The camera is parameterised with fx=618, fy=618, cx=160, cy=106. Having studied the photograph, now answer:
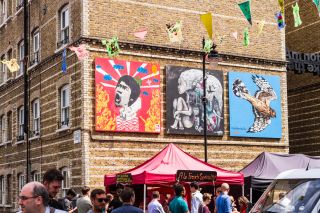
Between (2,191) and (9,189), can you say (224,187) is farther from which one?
(2,191)

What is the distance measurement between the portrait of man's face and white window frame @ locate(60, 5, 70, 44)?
304cm

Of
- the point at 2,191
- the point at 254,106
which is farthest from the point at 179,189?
the point at 2,191

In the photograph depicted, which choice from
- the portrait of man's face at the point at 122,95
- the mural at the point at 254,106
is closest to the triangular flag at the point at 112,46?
the portrait of man's face at the point at 122,95

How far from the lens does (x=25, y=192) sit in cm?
473

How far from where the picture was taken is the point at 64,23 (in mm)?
24234

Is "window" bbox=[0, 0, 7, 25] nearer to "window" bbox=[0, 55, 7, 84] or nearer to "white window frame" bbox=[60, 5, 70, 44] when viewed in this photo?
"window" bbox=[0, 55, 7, 84]

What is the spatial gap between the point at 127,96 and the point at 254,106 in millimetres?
5760

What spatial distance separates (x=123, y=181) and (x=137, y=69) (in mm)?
6674

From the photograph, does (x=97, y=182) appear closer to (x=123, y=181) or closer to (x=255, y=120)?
(x=123, y=181)

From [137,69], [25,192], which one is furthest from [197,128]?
[25,192]

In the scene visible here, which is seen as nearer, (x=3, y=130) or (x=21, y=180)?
(x=21, y=180)

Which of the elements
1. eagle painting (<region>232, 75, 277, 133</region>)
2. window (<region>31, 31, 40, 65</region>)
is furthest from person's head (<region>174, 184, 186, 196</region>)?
window (<region>31, 31, 40, 65</region>)

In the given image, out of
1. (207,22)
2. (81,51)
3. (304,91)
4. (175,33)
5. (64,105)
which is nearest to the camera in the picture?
(207,22)

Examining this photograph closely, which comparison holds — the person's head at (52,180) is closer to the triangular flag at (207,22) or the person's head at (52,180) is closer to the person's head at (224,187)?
the person's head at (224,187)
